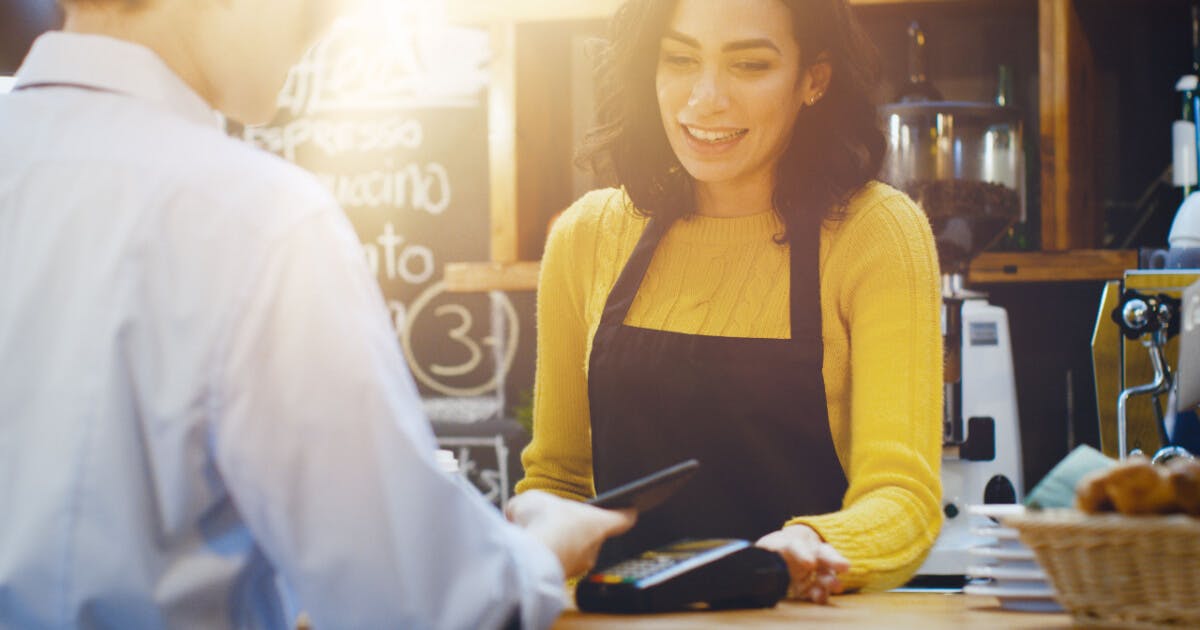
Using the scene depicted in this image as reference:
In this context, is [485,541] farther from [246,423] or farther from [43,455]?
[43,455]

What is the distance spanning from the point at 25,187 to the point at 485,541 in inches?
15.1

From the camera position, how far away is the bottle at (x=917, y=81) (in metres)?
2.47

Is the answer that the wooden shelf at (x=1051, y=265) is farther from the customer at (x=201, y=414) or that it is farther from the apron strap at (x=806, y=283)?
the customer at (x=201, y=414)

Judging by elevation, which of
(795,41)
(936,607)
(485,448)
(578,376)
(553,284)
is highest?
(795,41)

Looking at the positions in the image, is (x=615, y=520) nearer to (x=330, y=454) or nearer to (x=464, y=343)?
(x=330, y=454)

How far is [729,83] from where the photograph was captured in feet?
5.32

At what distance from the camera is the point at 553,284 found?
1.76 metres

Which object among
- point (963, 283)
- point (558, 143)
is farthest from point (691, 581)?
point (558, 143)

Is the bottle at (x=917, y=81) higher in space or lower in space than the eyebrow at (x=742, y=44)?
higher

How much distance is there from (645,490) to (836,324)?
60 cm

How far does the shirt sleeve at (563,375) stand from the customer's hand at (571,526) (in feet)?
2.08

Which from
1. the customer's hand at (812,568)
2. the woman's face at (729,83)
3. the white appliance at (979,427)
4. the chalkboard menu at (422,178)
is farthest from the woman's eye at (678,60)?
the chalkboard menu at (422,178)

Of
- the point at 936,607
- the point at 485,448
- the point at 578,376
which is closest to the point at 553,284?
the point at 578,376

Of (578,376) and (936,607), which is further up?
(578,376)
